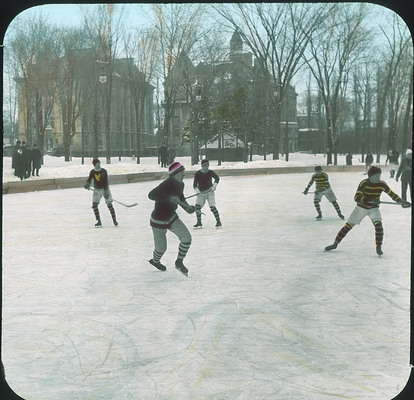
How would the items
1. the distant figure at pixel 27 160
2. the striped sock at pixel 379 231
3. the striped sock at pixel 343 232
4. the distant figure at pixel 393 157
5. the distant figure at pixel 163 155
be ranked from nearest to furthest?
the distant figure at pixel 393 157, the distant figure at pixel 27 160, the distant figure at pixel 163 155, the striped sock at pixel 379 231, the striped sock at pixel 343 232

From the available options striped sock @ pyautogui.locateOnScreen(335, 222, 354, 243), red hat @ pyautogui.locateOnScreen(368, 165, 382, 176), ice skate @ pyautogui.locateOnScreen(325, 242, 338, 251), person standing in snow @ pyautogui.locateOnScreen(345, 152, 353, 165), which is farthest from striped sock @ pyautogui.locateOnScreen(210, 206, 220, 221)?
person standing in snow @ pyautogui.locateOnScreen(345, 152, 353, 165)

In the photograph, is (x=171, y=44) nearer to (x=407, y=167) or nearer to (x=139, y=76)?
(x=139, y=76)

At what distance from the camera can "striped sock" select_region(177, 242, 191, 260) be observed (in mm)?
5277

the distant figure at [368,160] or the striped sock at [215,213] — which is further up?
the distant figure at [368,160]

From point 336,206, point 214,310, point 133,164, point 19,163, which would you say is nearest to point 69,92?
point 133,164

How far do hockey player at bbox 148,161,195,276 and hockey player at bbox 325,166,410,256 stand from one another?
172 centimetres

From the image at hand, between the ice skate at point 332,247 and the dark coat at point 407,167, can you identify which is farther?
the ice skate at point 332,247

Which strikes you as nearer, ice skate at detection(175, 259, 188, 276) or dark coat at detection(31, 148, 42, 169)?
dark coat at detection(31, 148, 42, 169)

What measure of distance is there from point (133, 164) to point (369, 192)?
2407 mm

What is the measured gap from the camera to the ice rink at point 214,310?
340 cm

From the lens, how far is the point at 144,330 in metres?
4.30

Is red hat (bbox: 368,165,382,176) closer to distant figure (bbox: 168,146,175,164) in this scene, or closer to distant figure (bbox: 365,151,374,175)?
distant figure (bbox: 365,151,374,175)

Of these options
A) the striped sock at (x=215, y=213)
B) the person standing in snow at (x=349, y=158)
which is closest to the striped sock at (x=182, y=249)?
the person standing in snow at (x=349, y=158)

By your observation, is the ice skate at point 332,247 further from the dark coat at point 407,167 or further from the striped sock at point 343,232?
the dark coat at point 407,167
